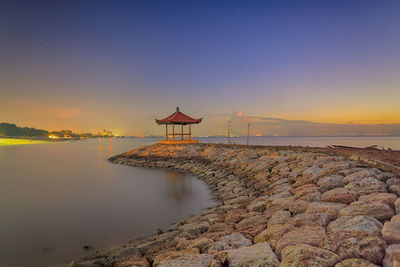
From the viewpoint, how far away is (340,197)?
4512mm

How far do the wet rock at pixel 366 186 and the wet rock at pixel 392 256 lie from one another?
2451 millimetres

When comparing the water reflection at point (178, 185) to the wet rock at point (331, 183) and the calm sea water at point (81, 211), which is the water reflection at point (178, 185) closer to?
the calm sea water at point (81, 211)

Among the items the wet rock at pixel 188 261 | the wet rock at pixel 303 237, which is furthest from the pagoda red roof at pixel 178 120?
the wet rock at pixel 303 237

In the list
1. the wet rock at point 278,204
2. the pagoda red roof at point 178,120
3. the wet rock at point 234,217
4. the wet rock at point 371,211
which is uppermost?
the pagoda red roof at point 178,120

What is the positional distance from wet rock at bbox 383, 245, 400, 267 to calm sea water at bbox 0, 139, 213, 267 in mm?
5833

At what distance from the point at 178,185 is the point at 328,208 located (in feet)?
31.5

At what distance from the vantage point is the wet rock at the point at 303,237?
3109 mm

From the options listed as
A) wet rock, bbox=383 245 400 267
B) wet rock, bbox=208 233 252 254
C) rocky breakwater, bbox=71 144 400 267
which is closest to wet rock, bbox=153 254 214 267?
rocky breakwater, bbox=71 144 400 267

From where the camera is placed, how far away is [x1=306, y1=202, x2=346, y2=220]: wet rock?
3916 millimetres

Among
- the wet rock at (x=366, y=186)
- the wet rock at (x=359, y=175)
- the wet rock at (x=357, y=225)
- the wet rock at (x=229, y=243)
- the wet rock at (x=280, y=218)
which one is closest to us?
the wet rock at (x=357, y=225)

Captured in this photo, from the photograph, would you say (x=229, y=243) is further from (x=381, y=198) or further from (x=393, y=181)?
(x=393, y=181)

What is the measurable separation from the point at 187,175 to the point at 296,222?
39.6ft

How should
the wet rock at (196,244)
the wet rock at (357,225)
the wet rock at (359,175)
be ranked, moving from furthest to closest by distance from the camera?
the wet rock at (359,175) < the wet rock at (196,244) < the wet rock at (357,225)

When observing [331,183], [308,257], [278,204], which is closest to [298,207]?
[278,204]
